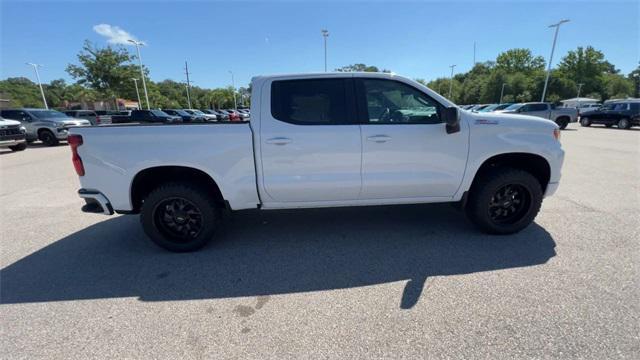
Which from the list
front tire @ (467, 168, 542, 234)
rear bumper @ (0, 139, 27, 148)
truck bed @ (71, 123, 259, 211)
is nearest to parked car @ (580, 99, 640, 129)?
front tire @ (467, 168, 542, 234)

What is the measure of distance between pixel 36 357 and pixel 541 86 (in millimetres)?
78176

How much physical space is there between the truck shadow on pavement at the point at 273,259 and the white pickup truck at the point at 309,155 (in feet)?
1.38

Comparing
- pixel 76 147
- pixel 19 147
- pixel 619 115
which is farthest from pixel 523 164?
pixel 619 115

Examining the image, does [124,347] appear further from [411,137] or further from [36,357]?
[411,137]

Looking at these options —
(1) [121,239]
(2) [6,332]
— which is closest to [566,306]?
(2) [6,332]

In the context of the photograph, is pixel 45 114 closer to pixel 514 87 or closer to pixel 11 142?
pixel 11 142

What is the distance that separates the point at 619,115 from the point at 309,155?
24.7 meters

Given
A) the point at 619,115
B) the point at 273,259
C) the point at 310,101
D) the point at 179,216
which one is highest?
the point at 310,101

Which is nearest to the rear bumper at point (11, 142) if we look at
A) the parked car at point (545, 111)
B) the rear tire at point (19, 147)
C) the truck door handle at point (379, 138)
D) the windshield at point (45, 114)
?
the rear tire at point (19, 147)

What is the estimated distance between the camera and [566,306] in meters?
2.45

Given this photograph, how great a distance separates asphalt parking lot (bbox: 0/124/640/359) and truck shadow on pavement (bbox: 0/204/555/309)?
0.07 feet

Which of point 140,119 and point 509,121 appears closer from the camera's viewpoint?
point 509,121

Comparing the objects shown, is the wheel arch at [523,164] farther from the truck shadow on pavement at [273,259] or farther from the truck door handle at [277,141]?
the truck door handle at [277,141]

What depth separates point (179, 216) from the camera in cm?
351
